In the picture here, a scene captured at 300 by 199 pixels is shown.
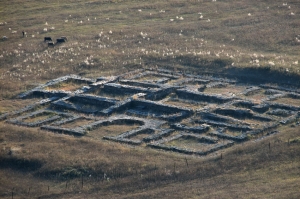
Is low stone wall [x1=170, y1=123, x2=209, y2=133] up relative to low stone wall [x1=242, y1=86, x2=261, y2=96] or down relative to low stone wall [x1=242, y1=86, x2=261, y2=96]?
down

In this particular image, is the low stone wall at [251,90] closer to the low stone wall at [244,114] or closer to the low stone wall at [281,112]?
the low stone wall at [281,112]

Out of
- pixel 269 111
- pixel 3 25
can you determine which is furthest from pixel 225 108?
pixel 3 25

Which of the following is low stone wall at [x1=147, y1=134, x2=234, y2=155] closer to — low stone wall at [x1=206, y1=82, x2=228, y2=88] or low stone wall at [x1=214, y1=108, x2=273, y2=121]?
low stone wall at [x1=214, y1=108, x2=273, y2=121]

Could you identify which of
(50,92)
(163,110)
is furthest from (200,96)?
(50,92)

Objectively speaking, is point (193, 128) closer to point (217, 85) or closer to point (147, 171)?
Result: point (147, 171)

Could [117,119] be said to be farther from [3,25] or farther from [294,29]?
[3,25]

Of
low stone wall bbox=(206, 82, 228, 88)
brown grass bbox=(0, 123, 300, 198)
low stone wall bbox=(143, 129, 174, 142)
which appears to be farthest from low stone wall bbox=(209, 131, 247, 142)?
low stone wall bbox=(206, 82, 228, 88)

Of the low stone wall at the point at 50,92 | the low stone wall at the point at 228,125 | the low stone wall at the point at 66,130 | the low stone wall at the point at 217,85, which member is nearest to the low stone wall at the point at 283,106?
the low stone wall at the point at 228,125
